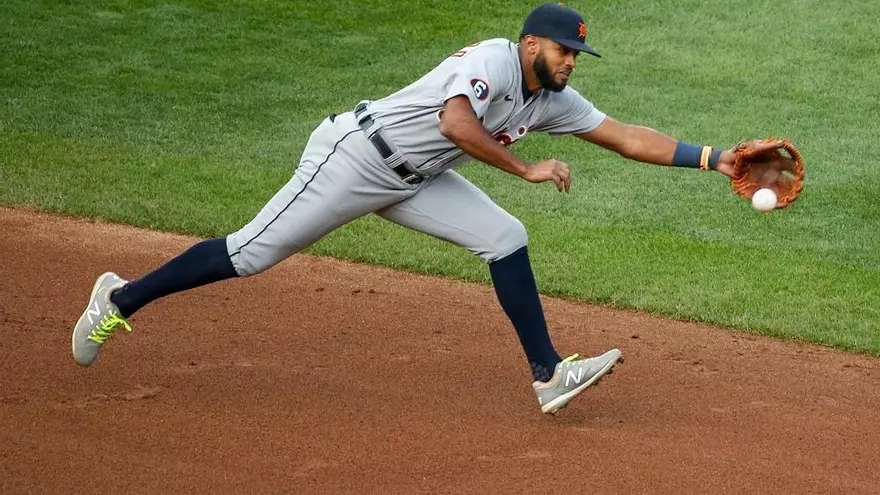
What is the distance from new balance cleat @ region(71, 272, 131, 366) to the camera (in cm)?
569

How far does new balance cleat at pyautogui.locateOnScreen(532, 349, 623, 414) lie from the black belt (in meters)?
0.92

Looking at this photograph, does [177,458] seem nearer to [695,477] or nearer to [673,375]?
[695,477]

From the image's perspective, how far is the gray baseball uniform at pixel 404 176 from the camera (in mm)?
5328

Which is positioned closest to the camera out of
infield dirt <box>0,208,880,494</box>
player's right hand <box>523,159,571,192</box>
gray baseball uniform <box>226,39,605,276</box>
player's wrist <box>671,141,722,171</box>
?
infield dirt <box>0,208,880,494</box>

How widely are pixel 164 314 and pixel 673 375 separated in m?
2.44

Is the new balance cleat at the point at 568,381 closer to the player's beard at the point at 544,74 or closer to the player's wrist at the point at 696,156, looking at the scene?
the player's wrist at the point at 696,156

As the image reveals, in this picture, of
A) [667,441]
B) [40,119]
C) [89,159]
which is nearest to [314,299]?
[667,441]

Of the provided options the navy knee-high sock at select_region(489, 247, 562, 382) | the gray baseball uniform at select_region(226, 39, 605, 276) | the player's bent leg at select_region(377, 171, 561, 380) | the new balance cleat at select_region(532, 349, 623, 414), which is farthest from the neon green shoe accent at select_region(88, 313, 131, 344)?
the new balance cleat at select_region(532, 349, 623, 414)

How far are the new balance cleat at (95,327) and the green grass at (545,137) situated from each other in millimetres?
2322

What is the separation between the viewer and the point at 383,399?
18.7ft

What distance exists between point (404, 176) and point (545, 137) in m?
4.94

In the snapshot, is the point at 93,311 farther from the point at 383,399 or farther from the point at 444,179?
the point at 444,179

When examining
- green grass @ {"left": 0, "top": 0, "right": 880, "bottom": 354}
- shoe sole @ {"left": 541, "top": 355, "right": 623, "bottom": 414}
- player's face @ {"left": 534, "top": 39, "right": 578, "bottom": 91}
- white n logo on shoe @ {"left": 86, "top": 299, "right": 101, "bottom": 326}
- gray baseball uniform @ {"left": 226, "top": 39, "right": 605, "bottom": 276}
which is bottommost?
green grass @ {"left": 0, "top": 0, "right": 880, "bottom": 354}

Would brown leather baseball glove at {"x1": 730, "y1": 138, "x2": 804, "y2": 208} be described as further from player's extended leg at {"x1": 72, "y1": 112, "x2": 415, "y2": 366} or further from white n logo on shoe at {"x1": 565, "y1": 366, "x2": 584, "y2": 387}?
player's extended leg at {"x1": 72, "y1": 112, "x2": 415, "y2": 366}
